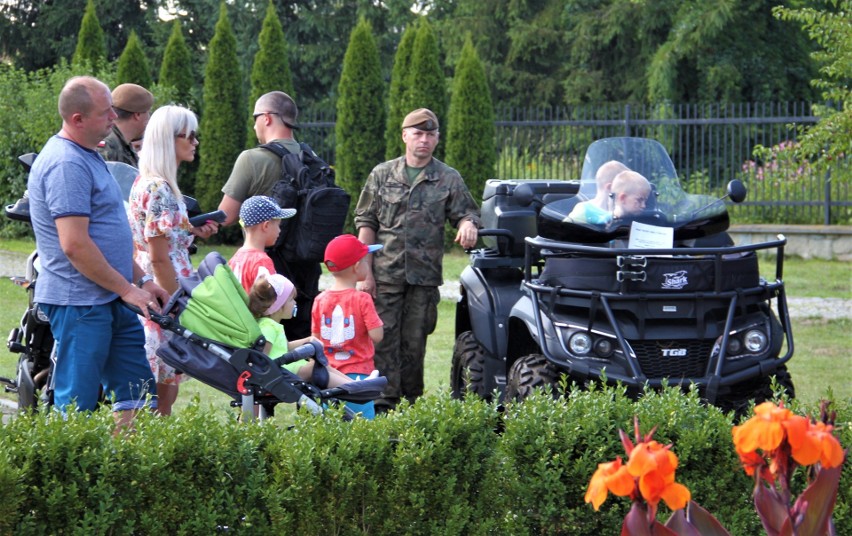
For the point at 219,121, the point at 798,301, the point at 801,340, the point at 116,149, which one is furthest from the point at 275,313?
the point at 219,121

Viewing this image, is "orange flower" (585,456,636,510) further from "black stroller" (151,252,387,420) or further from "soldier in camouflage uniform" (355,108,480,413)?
"soldier in camouflage uniform" (355,108,480,413)

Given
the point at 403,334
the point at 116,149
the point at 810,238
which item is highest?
the point at 116,149

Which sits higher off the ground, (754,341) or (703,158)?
(703,158)

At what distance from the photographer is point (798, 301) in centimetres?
1277

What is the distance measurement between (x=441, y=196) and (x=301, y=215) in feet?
3.68

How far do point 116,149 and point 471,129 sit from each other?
1230cm

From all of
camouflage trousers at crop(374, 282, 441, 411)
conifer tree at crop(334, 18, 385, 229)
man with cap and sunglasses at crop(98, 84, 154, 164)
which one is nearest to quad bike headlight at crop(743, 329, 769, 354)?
camouflage trousers at crop(374, 282, 441, 411)

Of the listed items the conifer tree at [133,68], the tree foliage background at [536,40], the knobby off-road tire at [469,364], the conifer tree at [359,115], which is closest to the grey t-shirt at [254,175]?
the knobby off-road tire at [469,364]

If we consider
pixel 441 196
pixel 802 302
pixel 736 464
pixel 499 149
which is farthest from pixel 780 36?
pixel 736 464

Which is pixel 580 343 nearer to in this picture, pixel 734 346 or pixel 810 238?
pixel 734 346

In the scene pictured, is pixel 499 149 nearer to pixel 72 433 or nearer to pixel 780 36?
pixel 780 36

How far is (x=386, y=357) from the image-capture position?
7066mm

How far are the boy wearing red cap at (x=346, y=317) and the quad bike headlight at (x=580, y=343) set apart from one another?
95 centimetres

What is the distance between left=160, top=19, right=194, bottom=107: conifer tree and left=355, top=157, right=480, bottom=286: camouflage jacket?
1312 cm
